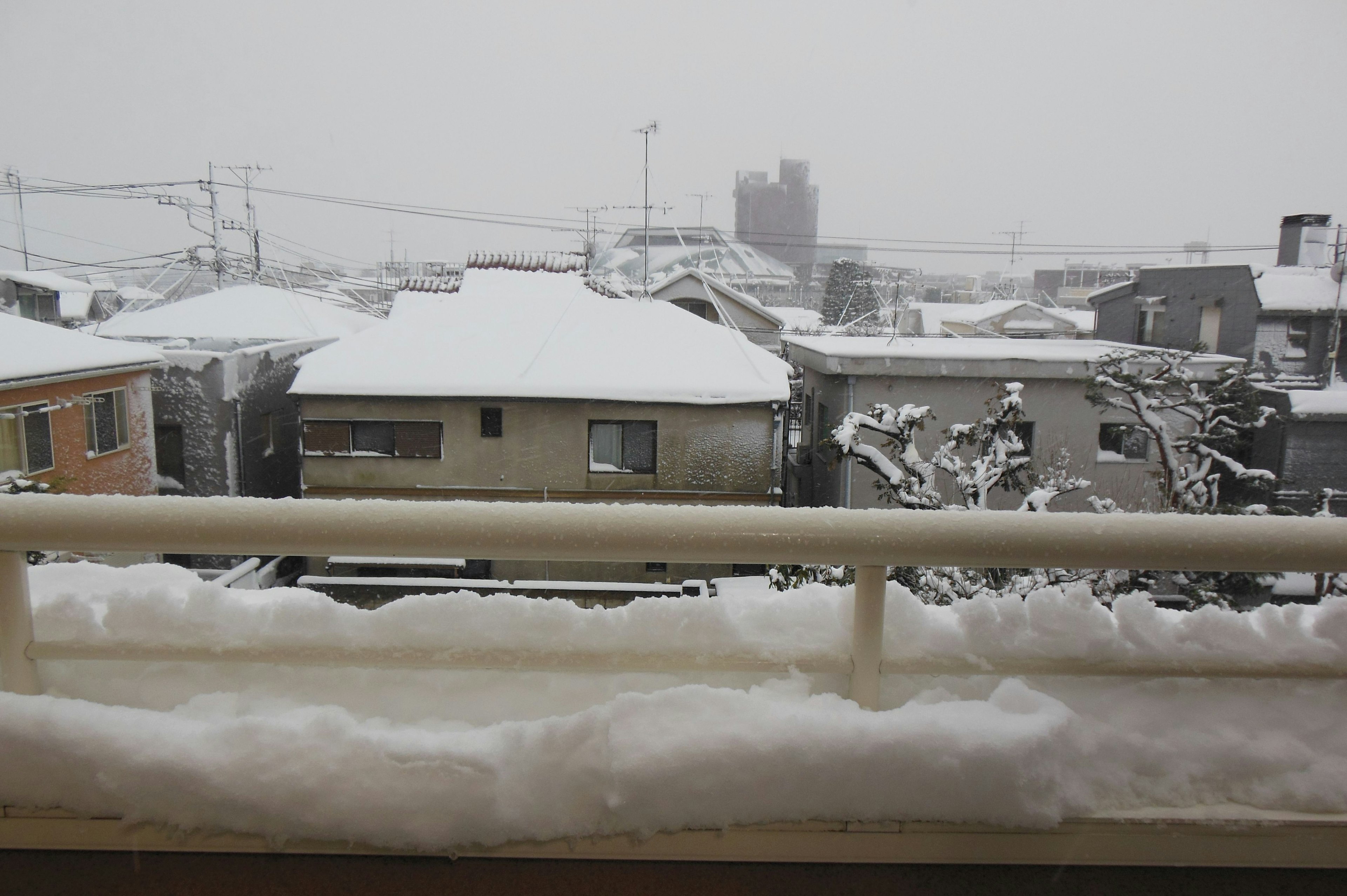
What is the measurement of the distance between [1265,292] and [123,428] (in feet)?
38.1

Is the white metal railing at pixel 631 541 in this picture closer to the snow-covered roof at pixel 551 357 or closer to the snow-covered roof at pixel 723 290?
the snow-covered roof at pixel 551 357

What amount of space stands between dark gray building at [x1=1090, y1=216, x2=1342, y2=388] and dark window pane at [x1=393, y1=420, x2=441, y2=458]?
7526 millimetres

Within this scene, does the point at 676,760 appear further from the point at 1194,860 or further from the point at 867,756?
the point at 1194,860

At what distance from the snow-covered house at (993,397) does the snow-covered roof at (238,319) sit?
6.69 m

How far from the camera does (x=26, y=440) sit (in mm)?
6641

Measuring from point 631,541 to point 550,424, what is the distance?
25.5 feet

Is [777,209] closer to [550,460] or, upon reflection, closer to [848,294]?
[848,294]

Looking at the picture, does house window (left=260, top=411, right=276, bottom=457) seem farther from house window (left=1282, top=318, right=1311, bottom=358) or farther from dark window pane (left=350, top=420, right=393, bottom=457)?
house window (left=1282, top=318, right=1311, bottom=358)

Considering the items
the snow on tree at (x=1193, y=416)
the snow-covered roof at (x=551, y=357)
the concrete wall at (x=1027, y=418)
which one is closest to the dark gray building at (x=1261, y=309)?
the snow on tree at (x=1193, y=416)

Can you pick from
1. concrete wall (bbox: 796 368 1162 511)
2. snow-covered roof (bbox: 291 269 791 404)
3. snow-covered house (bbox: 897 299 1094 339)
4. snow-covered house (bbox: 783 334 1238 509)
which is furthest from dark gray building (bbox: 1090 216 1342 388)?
snow-covered roof (bbox: 291 269 791 404)

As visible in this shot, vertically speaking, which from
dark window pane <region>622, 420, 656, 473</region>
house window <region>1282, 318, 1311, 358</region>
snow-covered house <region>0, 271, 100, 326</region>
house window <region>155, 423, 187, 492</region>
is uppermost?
snow-covered house <region>0, 271, 100, 326</region>

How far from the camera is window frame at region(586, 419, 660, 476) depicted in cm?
848

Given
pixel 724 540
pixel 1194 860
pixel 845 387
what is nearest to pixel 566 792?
pixel 724 540

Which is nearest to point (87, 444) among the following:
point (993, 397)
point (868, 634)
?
point (993, 397)
